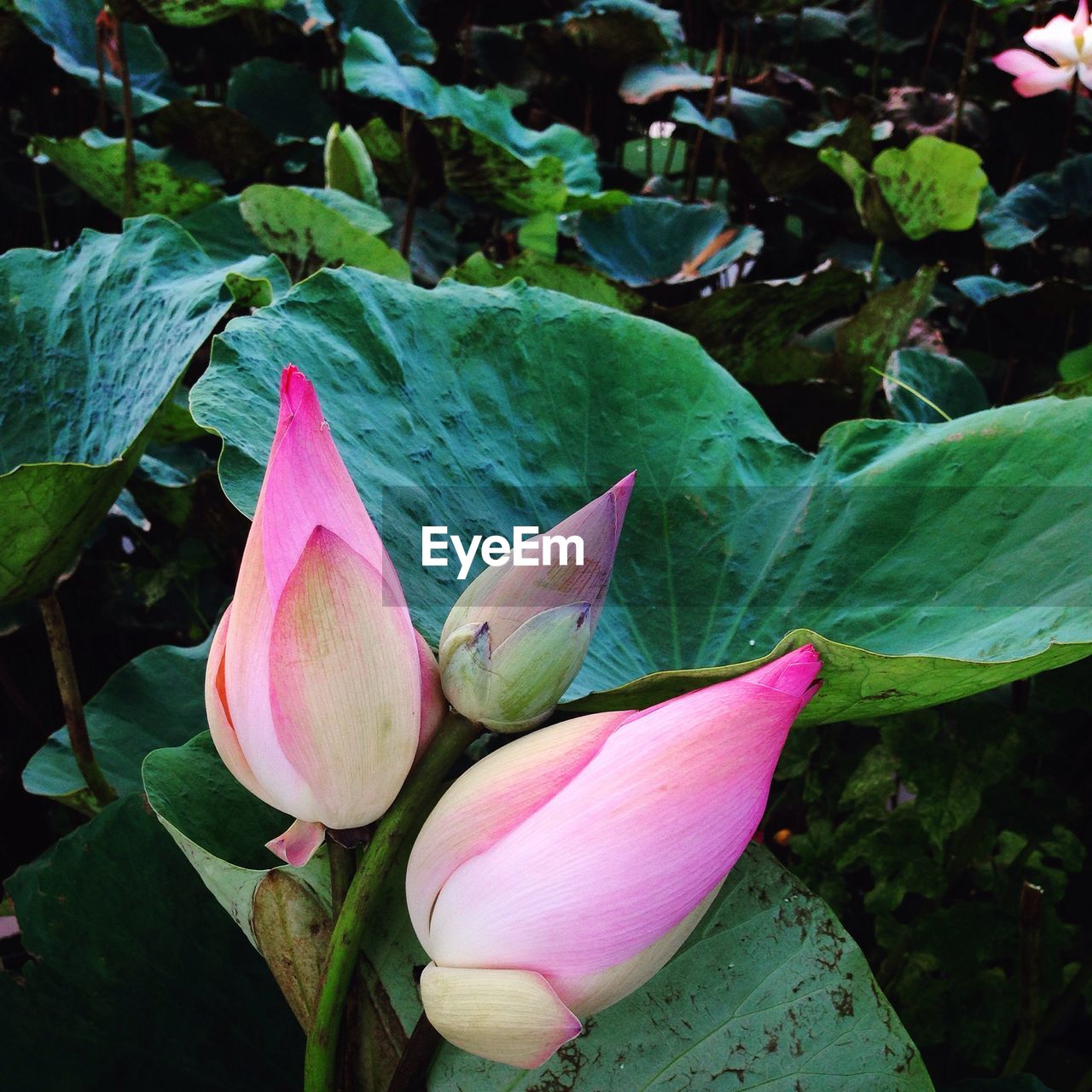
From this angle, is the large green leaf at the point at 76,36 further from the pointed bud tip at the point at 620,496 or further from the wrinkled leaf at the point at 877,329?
the pointed bud tip at the point at 620,496

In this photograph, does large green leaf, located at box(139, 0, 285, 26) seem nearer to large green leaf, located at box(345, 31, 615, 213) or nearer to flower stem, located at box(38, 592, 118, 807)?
large green leaf, located at box(345, 31, 615, 213)

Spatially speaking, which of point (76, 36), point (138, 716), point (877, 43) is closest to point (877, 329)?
point (138, 716)

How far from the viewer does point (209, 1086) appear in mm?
482

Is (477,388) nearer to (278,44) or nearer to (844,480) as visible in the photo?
(844,480)

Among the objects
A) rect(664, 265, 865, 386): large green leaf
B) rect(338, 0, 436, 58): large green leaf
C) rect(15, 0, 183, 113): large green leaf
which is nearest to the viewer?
rect(664, 265, 865, 386): large green leaf

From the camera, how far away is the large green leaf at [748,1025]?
38 cm

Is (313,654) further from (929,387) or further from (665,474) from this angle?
(929,387)

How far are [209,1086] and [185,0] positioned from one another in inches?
44.5

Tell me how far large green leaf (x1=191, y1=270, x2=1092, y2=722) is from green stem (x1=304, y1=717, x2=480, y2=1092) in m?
0.09

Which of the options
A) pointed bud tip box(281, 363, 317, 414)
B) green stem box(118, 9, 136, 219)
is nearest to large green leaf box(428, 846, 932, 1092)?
pointed bud tip box(281, 363, 317, 414)

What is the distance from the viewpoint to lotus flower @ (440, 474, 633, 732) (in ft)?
1.04

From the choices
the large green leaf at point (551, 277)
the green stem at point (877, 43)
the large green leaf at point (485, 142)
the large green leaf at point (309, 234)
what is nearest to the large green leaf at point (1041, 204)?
the large green leaf at point (485, 142)

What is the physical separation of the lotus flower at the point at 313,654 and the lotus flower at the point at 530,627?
2 centimetres

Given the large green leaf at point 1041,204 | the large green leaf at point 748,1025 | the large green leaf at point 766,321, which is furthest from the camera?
the large green leaf at point 1041,204
